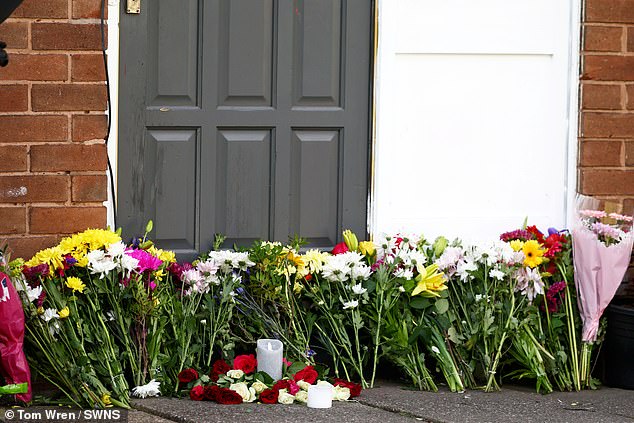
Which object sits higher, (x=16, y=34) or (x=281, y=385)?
(x=16, y=34)

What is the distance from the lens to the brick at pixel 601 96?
5.67 meters

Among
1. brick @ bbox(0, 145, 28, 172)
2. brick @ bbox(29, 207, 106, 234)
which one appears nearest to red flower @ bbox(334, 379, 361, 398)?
brick @ bbox(29, 207, 106, 234)

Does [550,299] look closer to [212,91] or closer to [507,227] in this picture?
[507,227]

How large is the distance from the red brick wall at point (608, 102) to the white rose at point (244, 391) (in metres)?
1.94

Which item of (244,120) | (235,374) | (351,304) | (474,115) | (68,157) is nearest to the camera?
(235,374)

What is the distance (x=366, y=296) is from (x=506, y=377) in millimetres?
825

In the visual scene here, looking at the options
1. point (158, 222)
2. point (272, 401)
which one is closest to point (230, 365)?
point (272, 401)

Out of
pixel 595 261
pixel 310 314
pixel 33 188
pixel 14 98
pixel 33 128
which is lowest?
pixel 310 314

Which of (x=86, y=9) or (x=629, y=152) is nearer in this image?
(x=86, y=9)

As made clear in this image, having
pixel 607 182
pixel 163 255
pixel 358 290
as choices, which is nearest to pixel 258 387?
pixel 358 290

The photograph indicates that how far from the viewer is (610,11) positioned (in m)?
5.66

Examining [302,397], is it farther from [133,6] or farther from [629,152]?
[629,152]

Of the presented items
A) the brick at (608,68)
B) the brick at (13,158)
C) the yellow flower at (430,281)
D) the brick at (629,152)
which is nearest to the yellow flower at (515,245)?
the yellow flower at (430,281)

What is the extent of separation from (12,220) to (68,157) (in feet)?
→ 1.17
